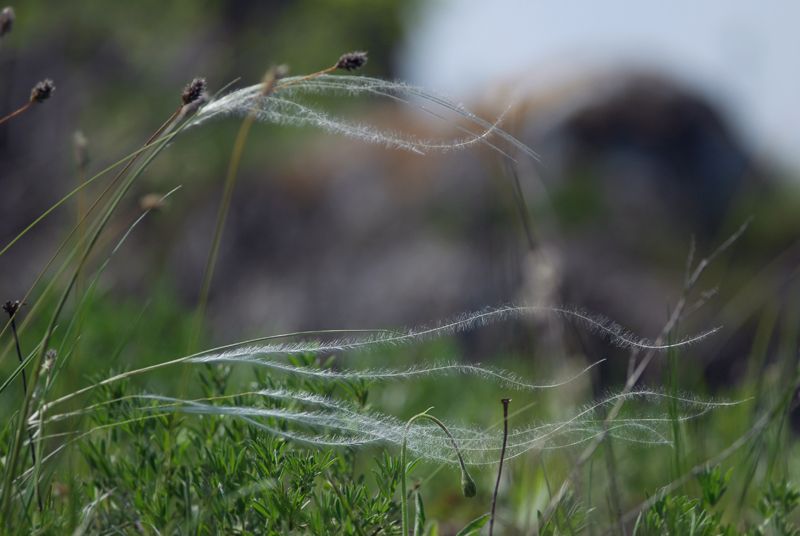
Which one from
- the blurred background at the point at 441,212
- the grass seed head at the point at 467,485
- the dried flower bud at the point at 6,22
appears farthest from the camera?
the blurred background at the point at 441,212

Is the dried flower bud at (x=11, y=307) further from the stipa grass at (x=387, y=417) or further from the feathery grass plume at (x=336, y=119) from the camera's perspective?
the feathery grass plume at (x=336, y=119)

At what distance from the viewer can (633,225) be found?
23.1ft

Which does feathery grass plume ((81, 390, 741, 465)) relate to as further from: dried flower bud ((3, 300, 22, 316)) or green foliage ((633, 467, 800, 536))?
dried flower bud ((3, 300, 22, 316))

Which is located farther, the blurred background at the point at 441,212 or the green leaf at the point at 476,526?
the blurred background at the point at 441,212

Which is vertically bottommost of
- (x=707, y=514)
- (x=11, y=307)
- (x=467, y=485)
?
(x=707, y=514)

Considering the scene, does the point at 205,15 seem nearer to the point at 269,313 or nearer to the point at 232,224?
the point at 232,224

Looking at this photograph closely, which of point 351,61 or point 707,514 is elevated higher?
point 351,61

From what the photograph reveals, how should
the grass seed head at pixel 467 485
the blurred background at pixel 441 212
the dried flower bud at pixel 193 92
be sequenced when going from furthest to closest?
1. the blurred background at pixel 441 212
2. the dried flower bud at pixel 193 92
3. the grass seed head at pixel 467 485

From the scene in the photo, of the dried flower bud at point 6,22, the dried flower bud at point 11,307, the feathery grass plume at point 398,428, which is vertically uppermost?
the dried flower bud at point 6,22

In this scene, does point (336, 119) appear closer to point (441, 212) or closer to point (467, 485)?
point (467, 485)

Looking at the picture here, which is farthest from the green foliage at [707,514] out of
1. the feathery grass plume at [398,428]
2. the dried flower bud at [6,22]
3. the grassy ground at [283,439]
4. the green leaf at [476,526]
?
the dried flower bud at [6,22]

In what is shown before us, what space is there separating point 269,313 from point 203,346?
3.29 meters

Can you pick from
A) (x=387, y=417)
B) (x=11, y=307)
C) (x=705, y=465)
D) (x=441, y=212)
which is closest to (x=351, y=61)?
(x=387, y=417)

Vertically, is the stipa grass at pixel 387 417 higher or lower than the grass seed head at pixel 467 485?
higher
